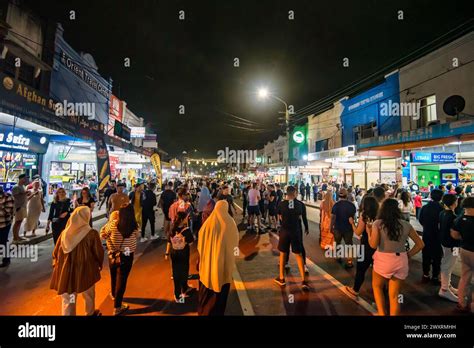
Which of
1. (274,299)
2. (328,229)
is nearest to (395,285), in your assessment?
(274,299)

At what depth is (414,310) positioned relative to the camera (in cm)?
374

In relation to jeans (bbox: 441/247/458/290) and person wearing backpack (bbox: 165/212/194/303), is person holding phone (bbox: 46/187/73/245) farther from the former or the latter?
jeans (bbox: 441/247/458/290)

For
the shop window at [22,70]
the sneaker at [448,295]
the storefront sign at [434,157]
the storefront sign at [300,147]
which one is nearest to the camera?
the sneaker at [448,295]

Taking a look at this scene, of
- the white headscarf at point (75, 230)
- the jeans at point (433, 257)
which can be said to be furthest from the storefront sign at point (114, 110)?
the jeans at point (433, 257)

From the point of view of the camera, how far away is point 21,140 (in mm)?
11328

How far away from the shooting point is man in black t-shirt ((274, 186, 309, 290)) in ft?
15.4

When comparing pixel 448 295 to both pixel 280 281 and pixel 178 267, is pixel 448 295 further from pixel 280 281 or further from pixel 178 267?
pixel 178 267

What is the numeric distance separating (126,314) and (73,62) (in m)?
20.1

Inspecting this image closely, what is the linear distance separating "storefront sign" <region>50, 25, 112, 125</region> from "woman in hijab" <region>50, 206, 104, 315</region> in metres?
16.5

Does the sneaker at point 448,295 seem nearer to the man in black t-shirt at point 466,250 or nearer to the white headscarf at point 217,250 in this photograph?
the man in black t-shirt at point 466,250

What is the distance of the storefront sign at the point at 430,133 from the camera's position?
911cm

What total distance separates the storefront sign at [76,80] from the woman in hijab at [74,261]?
16.5 metres

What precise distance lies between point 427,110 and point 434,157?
22.6 ft

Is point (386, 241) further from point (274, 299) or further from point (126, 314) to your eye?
point (126, 314)
